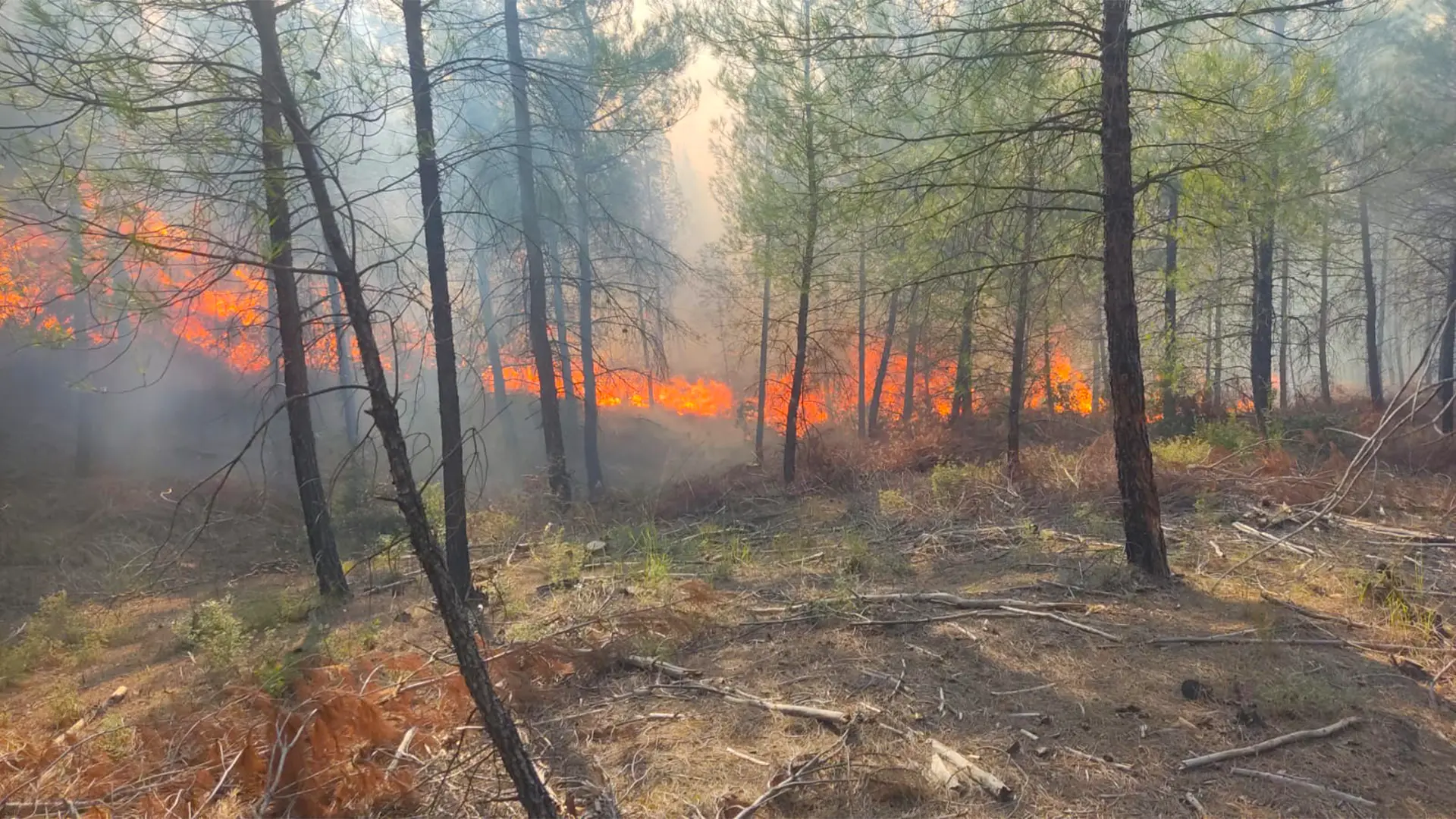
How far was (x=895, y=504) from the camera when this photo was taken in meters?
10.4

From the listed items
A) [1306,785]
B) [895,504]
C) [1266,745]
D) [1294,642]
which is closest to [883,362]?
[895,504]

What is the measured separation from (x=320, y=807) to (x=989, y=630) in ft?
14.0

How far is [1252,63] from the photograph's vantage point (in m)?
10.3

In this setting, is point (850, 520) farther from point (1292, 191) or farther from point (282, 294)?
point (1292, 191)

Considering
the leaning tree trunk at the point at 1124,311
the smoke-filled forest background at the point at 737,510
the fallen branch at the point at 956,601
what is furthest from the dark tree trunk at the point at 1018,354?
the fallen branch at the point at 956,601

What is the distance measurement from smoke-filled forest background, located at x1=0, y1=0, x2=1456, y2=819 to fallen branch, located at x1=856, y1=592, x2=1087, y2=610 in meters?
0.04

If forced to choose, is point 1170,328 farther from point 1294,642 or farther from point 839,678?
point 839,678

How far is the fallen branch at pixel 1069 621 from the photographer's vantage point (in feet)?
16.6

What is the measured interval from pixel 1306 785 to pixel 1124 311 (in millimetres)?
3560

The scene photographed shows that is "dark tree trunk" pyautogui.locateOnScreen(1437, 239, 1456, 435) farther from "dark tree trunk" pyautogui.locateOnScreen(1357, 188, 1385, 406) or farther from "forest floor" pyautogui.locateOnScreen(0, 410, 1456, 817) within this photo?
"forest floor" pyautogui.locateOnScreen(0, 410, 1456, 817)

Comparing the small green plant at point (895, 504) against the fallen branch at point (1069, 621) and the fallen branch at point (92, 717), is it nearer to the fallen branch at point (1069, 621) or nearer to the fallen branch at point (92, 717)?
the fallen branch at point (1069, 621)

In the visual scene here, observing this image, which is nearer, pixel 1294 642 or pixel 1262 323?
pixel 1294 642

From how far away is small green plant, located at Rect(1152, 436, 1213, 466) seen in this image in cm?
1002

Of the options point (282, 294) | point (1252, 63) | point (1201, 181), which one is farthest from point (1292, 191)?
point (282, 294)
